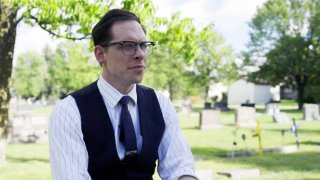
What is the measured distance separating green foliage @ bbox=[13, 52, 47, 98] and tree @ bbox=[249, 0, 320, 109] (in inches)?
1936

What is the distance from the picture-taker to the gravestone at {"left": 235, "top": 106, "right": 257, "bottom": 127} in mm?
26358

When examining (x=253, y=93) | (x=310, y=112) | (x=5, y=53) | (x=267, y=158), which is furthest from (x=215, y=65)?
(x=5, y=53)

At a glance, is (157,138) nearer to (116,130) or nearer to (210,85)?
(116,130)

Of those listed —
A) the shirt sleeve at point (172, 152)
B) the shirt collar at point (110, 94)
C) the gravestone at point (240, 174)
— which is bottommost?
the gravestone at point (240, 174)

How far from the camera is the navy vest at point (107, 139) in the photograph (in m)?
2.56

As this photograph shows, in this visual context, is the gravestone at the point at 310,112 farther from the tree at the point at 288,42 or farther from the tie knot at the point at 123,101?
the tie knot at the point at 123,101

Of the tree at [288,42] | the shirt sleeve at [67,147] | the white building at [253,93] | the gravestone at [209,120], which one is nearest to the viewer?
the shirt sleeve at [67,147]

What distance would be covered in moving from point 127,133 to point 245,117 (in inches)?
971

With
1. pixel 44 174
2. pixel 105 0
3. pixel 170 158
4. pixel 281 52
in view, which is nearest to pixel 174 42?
pixel 105 0

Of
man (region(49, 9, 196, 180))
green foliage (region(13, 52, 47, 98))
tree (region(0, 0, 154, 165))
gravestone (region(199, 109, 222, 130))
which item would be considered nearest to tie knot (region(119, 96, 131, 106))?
man (region(49, 9, 196, 180))

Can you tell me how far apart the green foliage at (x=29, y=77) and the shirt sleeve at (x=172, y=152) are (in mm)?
88759

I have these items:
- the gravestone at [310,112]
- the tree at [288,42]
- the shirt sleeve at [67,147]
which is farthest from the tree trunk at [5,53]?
the tree at [288,42]

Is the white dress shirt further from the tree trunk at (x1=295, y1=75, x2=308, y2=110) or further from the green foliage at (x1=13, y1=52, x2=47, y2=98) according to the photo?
the green foliage at (x1=13, y1=52, x2=47, y2=98)

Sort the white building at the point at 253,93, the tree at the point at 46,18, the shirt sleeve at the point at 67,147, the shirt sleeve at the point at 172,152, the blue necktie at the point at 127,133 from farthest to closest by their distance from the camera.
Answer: the white building at the point at 253,93 < the tree at the point at 46,18 < the shirt sleeve at the point at 172,152 < the blue necktie at the point at 127,133 < the shirt sleeve at the point at 67,147
